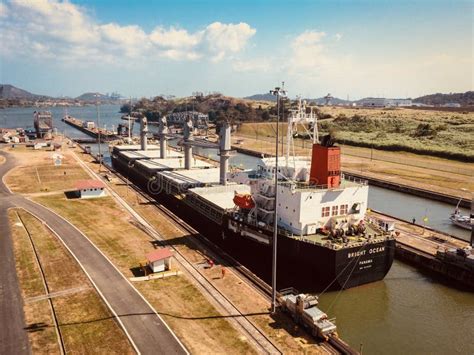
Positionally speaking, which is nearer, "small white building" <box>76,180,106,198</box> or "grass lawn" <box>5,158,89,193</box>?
"small white building" <box>76,180,106,198</box>

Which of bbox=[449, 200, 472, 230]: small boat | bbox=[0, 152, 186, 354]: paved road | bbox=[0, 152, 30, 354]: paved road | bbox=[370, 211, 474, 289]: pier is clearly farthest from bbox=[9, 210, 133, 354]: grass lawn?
bbox=[449, 200, 472, 230]: small boat

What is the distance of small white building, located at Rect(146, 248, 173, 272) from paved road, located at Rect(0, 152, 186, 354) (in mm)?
2288

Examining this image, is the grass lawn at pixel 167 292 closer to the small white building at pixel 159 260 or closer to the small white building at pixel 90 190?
the small white building at pixel 159 260

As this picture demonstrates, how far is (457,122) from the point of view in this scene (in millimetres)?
126812

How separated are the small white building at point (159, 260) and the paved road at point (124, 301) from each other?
2288mm

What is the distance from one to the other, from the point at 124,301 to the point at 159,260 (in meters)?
4.85

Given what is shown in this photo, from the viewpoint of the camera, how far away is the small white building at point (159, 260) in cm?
2902

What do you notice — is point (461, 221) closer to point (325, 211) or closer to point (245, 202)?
point (325, 211)

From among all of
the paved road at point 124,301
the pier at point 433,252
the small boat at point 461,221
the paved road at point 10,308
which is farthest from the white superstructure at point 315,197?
the small boat at point 461,221

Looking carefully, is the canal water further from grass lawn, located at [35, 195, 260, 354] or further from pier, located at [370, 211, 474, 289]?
grass lawn, located at [35, 195, 260, 354]

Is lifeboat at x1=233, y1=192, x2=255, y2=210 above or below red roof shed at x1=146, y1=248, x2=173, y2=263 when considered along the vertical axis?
above

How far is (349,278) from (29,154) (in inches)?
3622

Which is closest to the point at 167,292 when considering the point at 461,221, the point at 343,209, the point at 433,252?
the point at 343,209

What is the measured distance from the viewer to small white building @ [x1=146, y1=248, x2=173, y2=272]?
29.0 metres
